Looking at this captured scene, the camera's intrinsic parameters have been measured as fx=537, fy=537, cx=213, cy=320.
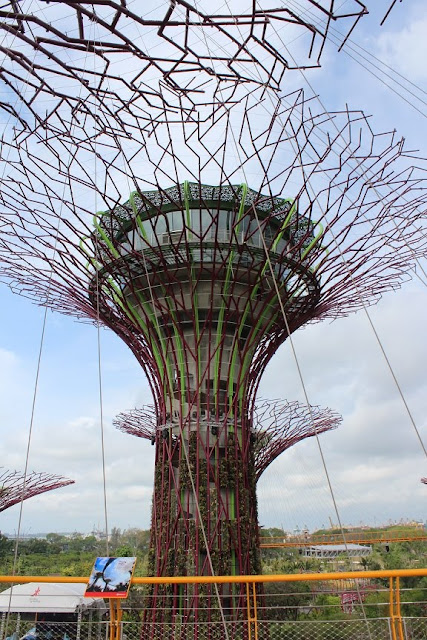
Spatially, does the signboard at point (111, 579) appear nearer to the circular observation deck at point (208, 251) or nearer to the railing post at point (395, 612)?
the railing post at point (395, 612)

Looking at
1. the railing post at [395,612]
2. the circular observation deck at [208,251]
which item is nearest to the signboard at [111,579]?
the railing post at [395,612]

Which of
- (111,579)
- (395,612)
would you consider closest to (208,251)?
(111,579)

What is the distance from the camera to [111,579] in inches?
231

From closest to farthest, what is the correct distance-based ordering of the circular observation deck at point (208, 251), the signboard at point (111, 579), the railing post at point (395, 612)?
the railing post at point (395, 612)
the signboard at point (111, 579)
the circular observation deck at point (208, 251)

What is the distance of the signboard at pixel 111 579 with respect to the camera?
5.72 metres

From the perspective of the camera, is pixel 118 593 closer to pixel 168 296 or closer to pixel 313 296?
pixel 168 296

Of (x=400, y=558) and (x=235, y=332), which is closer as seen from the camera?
(x=235, y=332)

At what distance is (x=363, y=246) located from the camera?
16312mm

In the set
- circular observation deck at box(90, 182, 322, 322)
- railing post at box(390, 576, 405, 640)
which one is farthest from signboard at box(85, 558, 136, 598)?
circular observation deck at box(90, 182, 322, 322)

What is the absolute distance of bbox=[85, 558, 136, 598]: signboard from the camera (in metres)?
5.72

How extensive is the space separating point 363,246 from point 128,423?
610 inches

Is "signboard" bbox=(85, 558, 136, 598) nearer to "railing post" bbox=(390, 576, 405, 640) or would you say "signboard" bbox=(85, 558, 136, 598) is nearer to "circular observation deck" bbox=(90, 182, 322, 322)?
"railing post" bbox=(390, 576, 405, 640)

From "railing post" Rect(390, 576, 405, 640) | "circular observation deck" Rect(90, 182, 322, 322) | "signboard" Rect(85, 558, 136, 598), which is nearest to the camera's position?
"railing post" Rect(390, 576, 405, 640)

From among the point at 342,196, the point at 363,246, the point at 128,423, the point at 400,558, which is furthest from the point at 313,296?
the point at 400,558
